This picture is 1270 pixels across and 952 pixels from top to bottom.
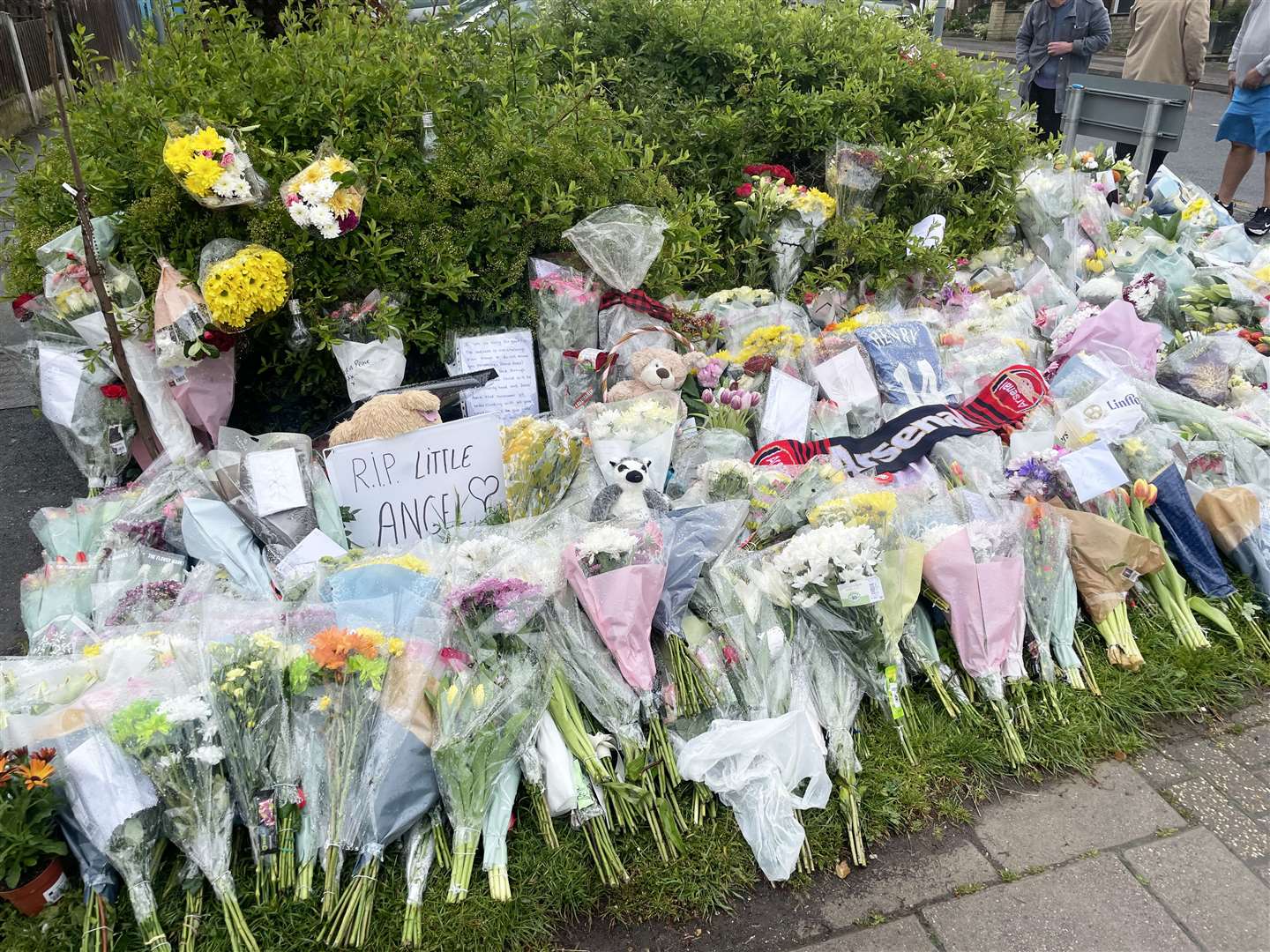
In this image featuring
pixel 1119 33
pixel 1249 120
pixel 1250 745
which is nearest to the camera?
pixel 1250 745

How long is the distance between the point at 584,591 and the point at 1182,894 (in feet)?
5.46

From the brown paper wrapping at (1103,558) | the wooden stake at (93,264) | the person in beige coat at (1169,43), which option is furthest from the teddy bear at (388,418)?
the person in beige coat at (1169,43)

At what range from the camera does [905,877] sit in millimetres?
2371

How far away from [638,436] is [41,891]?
2097 mm

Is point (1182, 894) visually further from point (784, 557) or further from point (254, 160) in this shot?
point (254, 160)

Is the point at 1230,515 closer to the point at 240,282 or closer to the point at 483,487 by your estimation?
the point at 483,487

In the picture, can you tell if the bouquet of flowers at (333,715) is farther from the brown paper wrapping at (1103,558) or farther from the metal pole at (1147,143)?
the metal pole at (1147,143)

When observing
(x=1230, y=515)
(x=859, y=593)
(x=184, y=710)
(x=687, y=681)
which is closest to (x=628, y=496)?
(x=687, y=681)

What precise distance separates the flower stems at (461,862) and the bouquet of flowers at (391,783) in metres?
0.12

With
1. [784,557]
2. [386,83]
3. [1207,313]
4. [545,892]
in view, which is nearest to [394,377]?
[386,83]

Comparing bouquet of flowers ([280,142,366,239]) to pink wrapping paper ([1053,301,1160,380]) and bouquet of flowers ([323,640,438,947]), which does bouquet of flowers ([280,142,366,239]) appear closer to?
bouquet of flowers ([323,640,438,947])

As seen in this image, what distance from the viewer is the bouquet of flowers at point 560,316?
3.95 meters

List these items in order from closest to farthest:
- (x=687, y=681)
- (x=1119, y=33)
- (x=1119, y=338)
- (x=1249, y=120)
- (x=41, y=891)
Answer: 1. (x=41, y=891)
2. (x=687, y=681)
3. (x=1119, y=338)
4. (x=1249, y=120)
5. (x=1119, y=33)

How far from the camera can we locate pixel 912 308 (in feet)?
15.4
